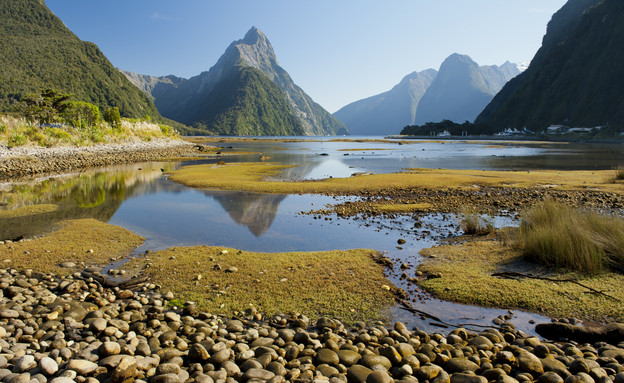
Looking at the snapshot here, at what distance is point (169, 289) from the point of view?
29.6ft

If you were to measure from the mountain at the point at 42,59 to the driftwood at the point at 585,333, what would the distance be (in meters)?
172

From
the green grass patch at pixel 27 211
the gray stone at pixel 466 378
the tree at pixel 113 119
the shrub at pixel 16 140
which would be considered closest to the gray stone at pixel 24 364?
the gray stone at pixel 466 378

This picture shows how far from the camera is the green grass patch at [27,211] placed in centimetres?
1746

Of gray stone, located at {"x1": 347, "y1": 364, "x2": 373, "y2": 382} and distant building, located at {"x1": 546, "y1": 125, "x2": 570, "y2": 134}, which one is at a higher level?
distant building, located at {"x1": 546, "y1": 125, "x2": 570, "y2": 134}

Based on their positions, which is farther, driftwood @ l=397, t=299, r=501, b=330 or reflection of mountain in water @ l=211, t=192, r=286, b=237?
reflection of mountain in water @ l=211, t=192, r=286, b=237

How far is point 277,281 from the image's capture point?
9406mm

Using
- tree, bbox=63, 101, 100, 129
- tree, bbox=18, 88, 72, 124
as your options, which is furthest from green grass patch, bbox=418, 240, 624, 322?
tree, bbox=63, 101, 100, 129

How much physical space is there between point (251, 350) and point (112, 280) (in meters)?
6.05

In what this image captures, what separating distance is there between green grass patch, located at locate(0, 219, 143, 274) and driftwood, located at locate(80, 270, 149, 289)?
0.93 metres

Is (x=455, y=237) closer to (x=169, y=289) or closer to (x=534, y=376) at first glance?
(x=534, y=376)

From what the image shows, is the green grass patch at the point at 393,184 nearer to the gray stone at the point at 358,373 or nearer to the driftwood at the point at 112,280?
the driftwood at the point at 112,280

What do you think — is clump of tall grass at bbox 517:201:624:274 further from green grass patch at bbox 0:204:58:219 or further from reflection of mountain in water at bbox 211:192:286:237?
green grass patch at bbox 0:204:58:219

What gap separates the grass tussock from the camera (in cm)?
4316

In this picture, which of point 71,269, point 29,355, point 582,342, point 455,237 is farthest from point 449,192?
point 29,355
